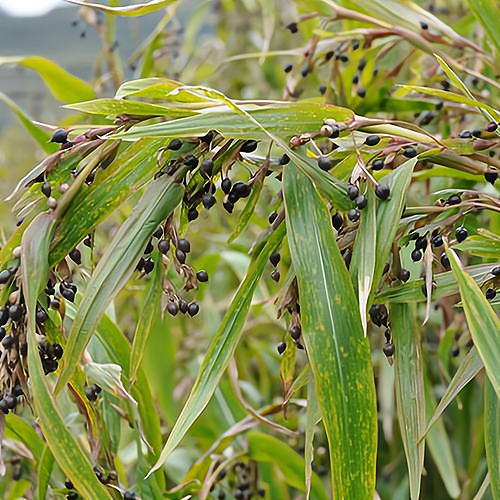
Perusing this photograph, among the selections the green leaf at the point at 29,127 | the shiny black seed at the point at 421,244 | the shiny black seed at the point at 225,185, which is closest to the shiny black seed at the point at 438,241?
the shiny black seed at the point at 421,244

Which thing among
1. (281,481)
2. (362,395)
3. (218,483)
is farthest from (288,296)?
(281,481)

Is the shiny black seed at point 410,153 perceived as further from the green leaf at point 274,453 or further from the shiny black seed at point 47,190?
the green leaf at point 274,453

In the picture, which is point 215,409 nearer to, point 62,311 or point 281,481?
point 281,481

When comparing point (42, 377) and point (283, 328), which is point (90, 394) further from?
point (283, 328)

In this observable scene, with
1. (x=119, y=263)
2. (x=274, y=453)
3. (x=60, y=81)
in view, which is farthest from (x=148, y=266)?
(x=60, y=81)

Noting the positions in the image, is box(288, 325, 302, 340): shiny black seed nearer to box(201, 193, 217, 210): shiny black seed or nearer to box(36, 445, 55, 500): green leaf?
box(201, 193, 217, 210): shiny black seed

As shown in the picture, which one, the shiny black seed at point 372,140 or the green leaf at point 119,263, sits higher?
the shiny black seed at point 372,140
